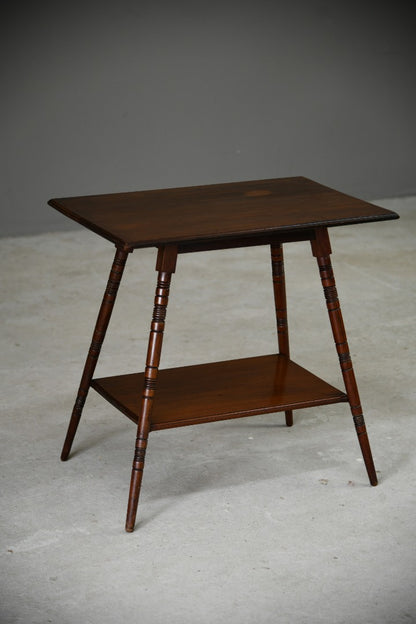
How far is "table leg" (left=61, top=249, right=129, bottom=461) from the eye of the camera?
3.15 m

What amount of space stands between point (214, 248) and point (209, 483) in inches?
30.6

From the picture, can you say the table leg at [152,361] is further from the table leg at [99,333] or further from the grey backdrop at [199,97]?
the grey backdrop at [199,97]

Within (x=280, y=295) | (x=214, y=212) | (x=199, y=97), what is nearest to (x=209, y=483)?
(x=280, y=295)

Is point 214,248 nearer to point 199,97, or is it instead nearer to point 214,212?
point 214,212

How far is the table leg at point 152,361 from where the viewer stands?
2.84 m

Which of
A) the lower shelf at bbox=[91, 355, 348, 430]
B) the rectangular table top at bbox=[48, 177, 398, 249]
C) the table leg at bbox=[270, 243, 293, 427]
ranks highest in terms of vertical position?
the rectangular table top at bbox=[48, 177, 398, 249]

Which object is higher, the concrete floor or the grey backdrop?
the grey backdrop

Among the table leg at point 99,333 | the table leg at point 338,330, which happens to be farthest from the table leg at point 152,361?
the table leg at point 338,330

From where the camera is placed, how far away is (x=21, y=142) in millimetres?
6367

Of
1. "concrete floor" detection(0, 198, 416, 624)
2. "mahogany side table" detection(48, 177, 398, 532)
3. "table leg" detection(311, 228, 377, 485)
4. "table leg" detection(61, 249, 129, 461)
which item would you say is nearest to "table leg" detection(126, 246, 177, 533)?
"mahogany side table" detection(48, 177, 398, 532)

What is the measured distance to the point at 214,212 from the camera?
121 inches

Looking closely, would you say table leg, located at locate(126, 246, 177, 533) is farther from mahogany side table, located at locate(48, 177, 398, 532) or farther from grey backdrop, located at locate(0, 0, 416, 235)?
grey backdrop, located at locate(0, 0, 416, 235)

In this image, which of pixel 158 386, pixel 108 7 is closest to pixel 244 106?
pixel 108 7

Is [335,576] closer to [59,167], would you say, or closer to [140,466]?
[140,466]
